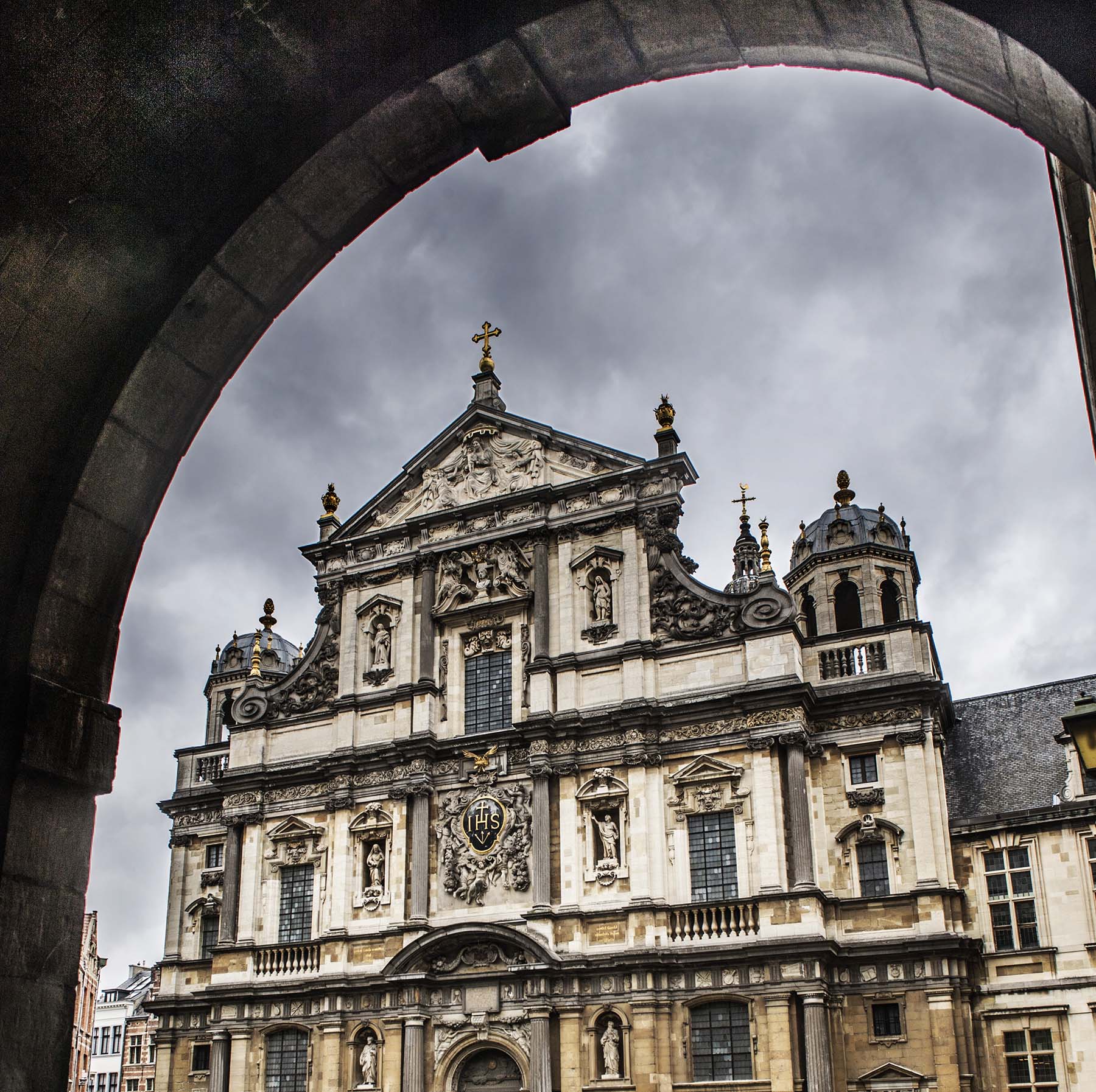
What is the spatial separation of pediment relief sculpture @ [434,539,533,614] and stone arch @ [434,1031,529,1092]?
10.4 meters

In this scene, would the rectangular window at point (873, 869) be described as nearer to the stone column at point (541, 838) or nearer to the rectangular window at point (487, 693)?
the stone column at point (541, 838)

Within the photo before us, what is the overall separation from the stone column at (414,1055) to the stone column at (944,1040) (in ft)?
36.5

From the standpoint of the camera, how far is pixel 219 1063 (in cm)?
3088

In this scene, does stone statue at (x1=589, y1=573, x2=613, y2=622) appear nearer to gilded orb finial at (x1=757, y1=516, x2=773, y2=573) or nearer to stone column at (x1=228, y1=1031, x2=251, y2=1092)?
gilded orb finial at (x1=757, y1=516, x2=773, y2=573)

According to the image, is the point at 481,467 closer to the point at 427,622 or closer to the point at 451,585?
the point at 451,585

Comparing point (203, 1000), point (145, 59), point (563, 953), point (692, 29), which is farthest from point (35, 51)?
point (203, 1000)

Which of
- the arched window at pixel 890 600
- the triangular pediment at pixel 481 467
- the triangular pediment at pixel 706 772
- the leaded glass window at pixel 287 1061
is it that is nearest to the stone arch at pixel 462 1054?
the leaded glass window at pixel 287 1061

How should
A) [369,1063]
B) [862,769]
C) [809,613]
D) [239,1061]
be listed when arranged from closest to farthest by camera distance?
[862,769], [369,1063], [239,1061], [809,613]

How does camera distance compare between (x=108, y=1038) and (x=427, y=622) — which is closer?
(x=427, y=622)

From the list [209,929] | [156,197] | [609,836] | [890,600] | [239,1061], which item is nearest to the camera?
[156,197]

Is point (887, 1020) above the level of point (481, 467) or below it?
below

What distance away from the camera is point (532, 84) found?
514 cm

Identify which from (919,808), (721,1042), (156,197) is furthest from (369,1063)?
(156,197)

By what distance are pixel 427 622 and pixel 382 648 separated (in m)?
1.57
